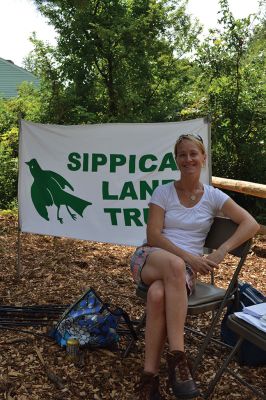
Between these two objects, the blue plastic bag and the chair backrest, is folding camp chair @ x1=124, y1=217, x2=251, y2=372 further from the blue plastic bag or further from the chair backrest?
the blue plastic bag

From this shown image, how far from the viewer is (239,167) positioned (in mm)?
9047

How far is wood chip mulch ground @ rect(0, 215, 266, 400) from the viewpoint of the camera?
8.95 feet

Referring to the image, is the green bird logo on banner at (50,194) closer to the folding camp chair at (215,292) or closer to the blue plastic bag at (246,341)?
the folding camp chair at (215,292)

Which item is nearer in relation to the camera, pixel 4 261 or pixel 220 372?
pixel 220 372

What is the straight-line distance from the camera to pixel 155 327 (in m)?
2.59

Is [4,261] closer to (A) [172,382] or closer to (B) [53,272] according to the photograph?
(B) [53,272]

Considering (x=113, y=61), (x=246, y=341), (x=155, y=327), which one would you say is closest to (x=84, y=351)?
(x=155, y=327)

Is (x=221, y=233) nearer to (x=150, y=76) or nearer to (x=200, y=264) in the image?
(x=200, y=264)

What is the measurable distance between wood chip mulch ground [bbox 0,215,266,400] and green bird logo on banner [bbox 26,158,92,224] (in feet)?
2.19

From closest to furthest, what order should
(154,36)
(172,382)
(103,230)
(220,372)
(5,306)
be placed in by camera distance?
1. (172,382)
2. (220,372)
3. (5,306)
4. (103,230)
5. (154,36)

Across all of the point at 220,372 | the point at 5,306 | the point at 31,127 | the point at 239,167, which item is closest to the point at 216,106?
the point at 239,167

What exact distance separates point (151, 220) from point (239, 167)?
6316 millimetres

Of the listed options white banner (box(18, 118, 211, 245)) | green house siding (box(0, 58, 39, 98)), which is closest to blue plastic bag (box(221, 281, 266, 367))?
white banner (box(18, 118, 211, 245))

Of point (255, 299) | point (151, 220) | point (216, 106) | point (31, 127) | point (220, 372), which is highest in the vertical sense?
point (216, 106)
